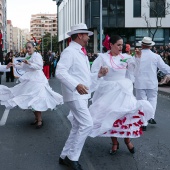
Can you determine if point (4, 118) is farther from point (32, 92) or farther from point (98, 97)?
point (98, 97)

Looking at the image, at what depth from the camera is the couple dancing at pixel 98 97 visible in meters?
5.70

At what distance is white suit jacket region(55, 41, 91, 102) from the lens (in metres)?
5.61

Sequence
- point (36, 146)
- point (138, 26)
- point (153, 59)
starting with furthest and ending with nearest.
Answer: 1. point (138, 26)
2. point (153, 59)
3. point (36, 146)

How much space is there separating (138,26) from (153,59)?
4282cm

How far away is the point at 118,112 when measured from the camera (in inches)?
253

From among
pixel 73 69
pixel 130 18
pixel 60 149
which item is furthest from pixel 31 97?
pixel 130 18

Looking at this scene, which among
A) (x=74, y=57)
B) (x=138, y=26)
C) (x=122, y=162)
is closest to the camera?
(x=74, y=57)

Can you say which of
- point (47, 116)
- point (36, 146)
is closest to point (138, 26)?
point (47, 116)

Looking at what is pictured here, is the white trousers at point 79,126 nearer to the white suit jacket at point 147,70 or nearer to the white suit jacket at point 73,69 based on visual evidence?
the white suit jacket at point 73,69

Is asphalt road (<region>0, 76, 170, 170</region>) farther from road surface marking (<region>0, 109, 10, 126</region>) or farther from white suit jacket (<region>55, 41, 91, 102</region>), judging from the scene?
white suit jacket (<region>55, 41, 91, 102</region>)

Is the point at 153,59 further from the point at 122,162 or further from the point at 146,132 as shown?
the point at 122,162

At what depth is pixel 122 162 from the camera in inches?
244

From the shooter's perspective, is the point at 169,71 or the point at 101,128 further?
the point at 169,71

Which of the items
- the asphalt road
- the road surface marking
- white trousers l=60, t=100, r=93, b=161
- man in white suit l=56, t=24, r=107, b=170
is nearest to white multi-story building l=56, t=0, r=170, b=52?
the road surface marking
